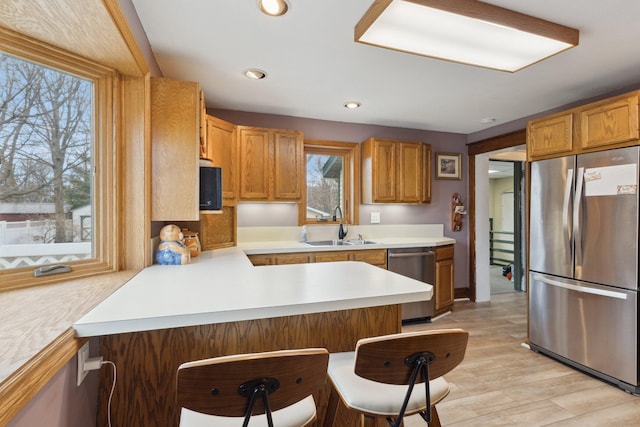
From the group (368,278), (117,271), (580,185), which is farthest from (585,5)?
Result: (117,271)

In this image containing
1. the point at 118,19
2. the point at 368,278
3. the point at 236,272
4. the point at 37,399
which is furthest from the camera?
the point at 236,272

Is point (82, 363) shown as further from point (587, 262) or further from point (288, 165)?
point (587, 262)

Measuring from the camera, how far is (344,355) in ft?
4.31

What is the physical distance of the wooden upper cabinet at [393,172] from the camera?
374 cm

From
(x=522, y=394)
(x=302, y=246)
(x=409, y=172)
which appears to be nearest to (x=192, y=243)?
(x=302, y=246)

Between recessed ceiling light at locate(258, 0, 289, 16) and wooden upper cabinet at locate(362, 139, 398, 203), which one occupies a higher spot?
recessed ceiling light at locate(258, 0, 289, 16)

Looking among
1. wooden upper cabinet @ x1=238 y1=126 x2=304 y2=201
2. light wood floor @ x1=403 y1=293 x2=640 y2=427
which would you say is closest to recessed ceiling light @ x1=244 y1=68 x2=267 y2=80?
wooden upper cabinet @ x1=238 y1=126 x2=304 y2=201

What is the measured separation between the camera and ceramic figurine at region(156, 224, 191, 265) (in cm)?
200

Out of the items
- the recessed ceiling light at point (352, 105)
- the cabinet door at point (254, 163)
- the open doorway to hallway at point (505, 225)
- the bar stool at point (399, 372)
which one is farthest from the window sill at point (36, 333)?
the open doorway to hallway at point (505, 225)

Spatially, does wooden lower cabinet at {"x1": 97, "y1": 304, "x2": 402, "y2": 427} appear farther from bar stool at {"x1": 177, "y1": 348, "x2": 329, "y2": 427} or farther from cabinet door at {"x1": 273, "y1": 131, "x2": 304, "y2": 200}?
cabinet door at {"x1": 273, "y1": 131, "x2": 304, "y2": 200}

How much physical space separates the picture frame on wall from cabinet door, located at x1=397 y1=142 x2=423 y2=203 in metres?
0.53

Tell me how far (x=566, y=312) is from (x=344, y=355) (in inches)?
89.8

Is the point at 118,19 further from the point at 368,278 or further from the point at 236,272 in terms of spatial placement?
the point at 368,278

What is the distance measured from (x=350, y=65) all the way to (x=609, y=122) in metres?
1.96
